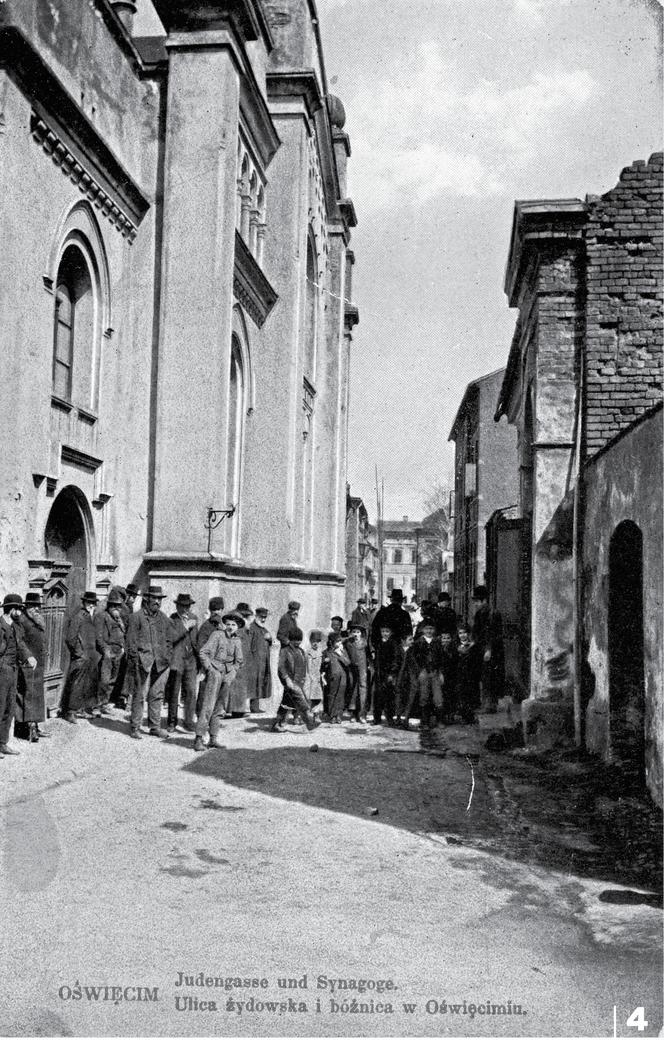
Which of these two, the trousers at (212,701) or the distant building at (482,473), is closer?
Result: the trousers at (212,701)

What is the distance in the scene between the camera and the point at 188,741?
10.9m

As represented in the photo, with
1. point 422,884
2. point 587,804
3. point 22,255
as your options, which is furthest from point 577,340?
point 422,884

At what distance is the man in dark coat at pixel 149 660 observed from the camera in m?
10.9

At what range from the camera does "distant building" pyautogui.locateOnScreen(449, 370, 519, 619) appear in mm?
35812

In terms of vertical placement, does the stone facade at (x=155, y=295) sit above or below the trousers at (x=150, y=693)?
above

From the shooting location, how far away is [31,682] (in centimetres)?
938

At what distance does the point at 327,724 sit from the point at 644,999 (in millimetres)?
9322

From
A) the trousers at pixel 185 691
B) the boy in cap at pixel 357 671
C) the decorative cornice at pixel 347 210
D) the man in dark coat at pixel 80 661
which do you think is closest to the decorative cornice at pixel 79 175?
the man in dark coat at pixel 80 661

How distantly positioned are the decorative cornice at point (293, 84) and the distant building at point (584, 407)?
8.91 metres

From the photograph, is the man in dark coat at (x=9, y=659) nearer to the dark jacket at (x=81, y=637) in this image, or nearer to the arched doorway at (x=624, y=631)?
the dark jacket at (x=81, y=637)

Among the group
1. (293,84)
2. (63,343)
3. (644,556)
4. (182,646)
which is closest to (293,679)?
(182,646)

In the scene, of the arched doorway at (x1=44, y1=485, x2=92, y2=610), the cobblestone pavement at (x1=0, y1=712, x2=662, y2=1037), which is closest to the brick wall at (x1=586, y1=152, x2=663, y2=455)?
the cobblestone pavement at (x1=0, y1=712, x2=662, y2=1037)

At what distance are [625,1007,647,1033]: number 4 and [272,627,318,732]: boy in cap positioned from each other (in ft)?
25.9

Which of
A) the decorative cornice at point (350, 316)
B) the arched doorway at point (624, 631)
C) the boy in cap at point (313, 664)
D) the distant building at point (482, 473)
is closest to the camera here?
the arched doorway at point (624, 631)
